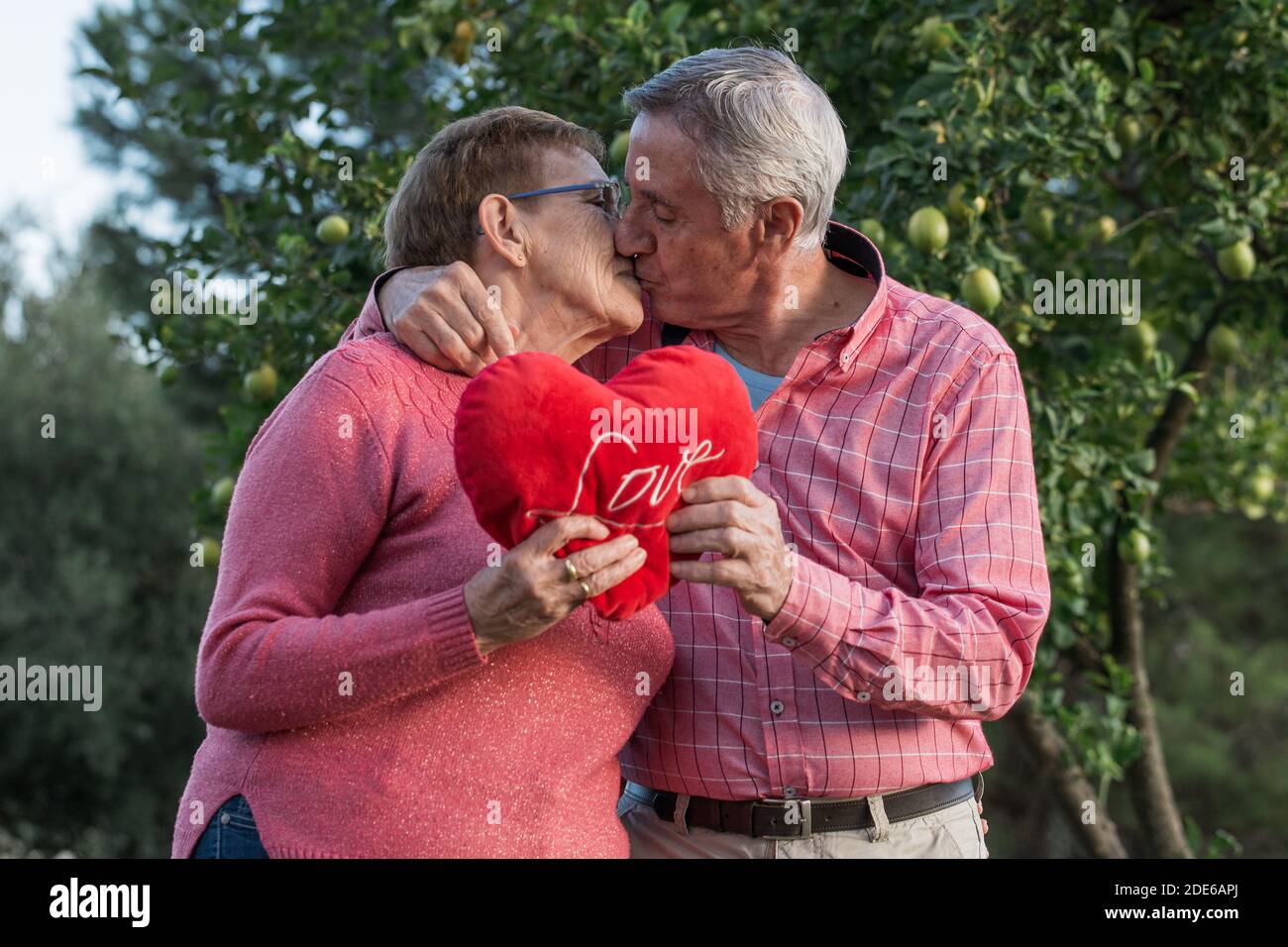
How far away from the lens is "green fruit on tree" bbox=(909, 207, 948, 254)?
9.95ft

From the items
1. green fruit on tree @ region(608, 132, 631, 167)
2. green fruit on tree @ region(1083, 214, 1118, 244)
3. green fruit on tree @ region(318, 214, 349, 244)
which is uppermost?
green fruit on tree @ region(1083, 214, 1118, 244)

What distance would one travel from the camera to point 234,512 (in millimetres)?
1788

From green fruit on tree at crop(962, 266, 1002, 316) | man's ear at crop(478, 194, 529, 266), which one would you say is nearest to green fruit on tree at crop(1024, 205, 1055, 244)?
green fruit on tree at crop(962, 266, 1002, 316)

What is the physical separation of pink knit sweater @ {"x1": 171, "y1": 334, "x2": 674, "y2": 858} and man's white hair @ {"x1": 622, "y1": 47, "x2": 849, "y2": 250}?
61 cm

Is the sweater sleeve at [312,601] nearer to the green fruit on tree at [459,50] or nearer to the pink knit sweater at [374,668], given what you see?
the pink knit sweater at [374,668]

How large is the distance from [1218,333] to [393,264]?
2.81 meters

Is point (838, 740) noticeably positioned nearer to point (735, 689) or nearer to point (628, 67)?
point (735, 689)

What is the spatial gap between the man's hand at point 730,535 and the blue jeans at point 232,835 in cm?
62

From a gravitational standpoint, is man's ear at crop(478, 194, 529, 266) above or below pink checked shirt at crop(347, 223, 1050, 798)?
above

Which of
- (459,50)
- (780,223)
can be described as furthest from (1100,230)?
(780,223)

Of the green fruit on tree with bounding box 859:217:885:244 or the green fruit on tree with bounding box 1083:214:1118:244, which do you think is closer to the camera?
the green fruit on tree with bounding box 859:217:885:244

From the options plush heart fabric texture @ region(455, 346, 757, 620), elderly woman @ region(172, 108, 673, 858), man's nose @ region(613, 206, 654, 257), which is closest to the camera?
plush heart fabric texture @ region(455, 346, 757, 620)

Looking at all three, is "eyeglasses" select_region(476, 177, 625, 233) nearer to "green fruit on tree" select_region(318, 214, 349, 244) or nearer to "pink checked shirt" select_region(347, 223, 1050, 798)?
"pink checked shirt" select_region(347, 223, 1050, 798)

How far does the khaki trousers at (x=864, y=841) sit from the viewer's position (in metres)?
2.10
